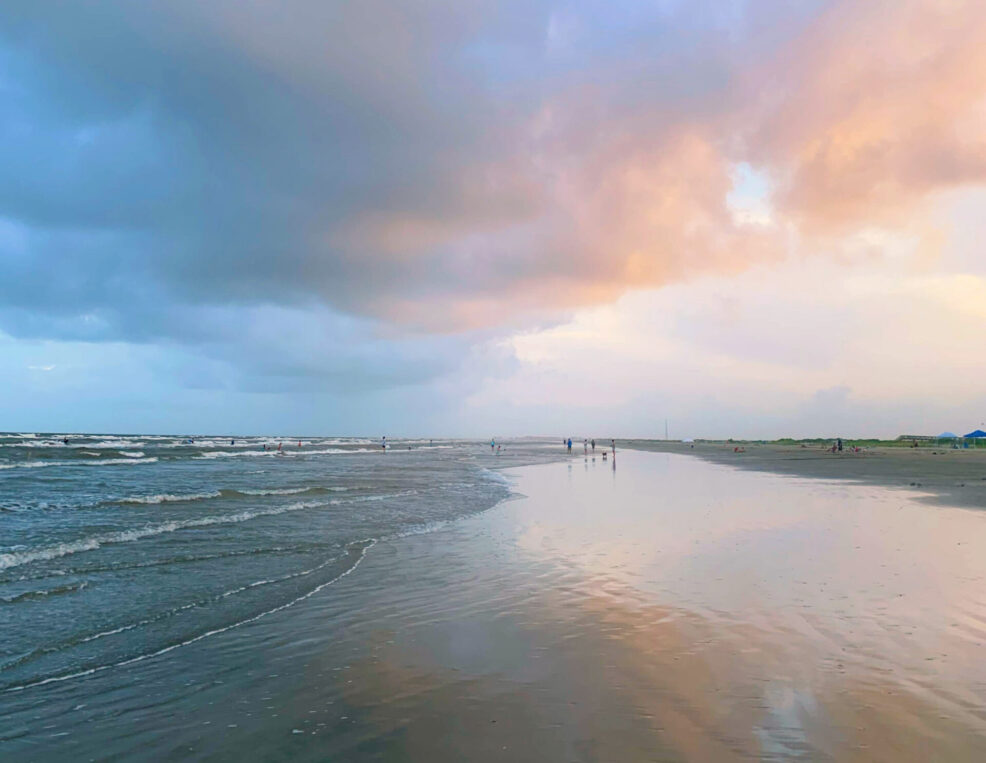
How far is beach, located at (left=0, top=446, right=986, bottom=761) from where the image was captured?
5090 millimetres

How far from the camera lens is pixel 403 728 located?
5.36 metres

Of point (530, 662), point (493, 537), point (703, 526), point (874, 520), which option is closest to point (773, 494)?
point (874, 520)

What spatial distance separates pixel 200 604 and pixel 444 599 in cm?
434

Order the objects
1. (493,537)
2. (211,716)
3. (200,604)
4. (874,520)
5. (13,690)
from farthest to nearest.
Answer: (874,520) < (493,537) < (200,604) < (13,690) < (211,716)

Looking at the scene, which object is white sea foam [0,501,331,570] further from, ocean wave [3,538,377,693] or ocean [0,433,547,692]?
ocean wave [3,538,377,693]

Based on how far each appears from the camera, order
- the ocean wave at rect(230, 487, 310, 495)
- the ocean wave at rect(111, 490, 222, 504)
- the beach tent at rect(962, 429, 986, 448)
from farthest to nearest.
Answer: the beach tent at rect(962, 429, 986, 448)
the ocean wave at rect(230, 487, 310, 495)
the ocean wave at rect(111, 490, 222, 504)

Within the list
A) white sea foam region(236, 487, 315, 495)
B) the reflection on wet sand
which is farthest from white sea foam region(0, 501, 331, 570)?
the reflection on wet sand

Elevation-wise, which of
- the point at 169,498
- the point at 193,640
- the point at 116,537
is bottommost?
the point at 193,640

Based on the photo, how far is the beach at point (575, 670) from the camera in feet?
16.7

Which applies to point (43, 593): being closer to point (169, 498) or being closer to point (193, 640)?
point (193, 640)

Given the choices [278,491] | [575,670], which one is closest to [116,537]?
[278,491]

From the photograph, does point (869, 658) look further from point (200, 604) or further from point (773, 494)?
point (773, 494)

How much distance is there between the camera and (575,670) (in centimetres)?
671

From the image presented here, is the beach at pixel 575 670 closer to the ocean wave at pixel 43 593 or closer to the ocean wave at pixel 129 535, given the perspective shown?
the ocean wave at pixel 43 593
